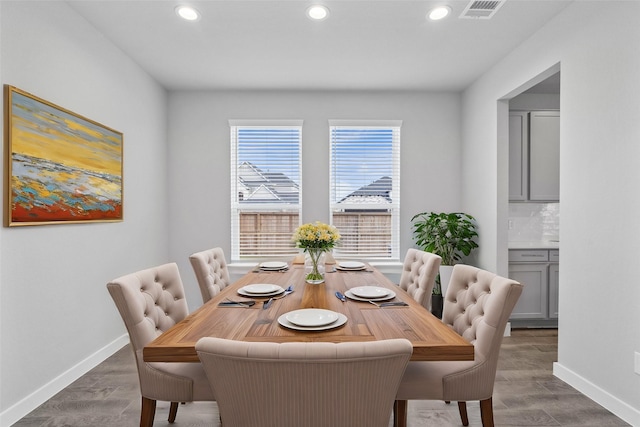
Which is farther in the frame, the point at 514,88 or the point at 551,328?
the point at 551,328

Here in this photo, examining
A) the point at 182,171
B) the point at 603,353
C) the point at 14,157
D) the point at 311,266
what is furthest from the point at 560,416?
the point at 182,171

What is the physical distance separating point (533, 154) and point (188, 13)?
366 cm

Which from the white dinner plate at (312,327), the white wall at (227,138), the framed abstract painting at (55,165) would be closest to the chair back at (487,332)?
the white dinner plate at (312,327)

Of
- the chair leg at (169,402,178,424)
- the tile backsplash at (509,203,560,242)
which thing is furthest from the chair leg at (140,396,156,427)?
the tile backsplash at (509,203,560,242)

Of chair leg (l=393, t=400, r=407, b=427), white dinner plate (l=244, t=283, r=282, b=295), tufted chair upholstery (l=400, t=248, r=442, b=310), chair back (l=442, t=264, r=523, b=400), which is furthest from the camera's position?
tufted chair upholstery (l=400, t=248, r=442, b=310)

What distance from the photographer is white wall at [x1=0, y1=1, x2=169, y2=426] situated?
2.07 m

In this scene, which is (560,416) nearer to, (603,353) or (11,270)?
(603,353)

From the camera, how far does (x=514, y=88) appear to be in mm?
3211

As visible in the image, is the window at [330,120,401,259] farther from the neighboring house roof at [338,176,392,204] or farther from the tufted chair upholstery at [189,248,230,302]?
the tufted chair upholstery at [189,248,230,302]

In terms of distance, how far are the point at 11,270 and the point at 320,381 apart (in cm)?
217

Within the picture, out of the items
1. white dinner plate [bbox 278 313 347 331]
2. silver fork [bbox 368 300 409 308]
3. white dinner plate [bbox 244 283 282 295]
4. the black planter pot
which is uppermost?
white dinner plate [bbox 244 283 282 295]

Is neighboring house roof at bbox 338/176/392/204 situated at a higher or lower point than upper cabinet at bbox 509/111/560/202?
lower

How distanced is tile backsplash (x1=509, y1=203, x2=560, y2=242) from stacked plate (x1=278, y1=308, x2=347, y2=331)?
11.4 feet

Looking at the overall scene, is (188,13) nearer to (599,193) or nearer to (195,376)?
(195,376)
